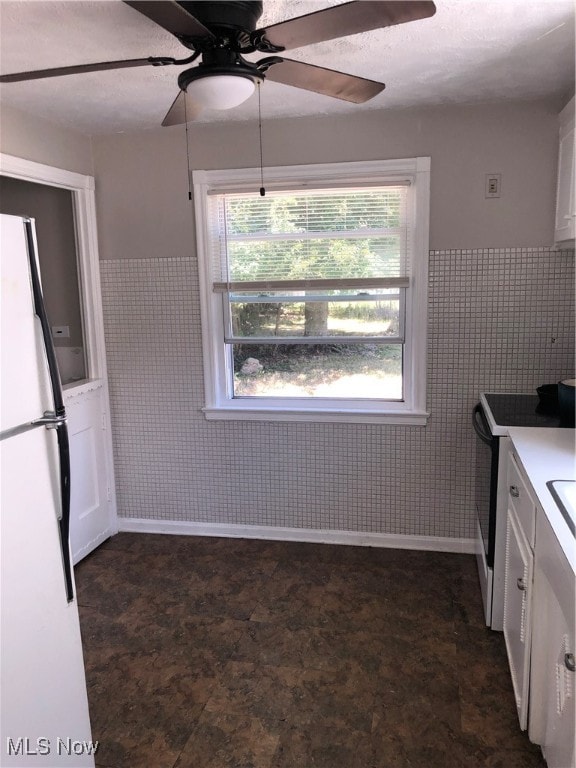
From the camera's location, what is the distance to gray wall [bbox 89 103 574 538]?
111 inches

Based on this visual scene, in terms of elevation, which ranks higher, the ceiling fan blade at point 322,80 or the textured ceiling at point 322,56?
the textured ceiling at point 322,56

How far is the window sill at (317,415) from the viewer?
3.06 meters

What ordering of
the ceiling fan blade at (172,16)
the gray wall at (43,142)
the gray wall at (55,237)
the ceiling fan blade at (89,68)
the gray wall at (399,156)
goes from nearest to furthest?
the ceiling fan blade at (172,16) → the ceiling fan blade at (89,68) → the gray wall at (43,142) → the gray wall at (399,156) → the gray wall at (55,237)

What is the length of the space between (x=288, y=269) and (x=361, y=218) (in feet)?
1.55

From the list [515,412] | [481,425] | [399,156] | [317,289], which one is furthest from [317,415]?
[399,156]

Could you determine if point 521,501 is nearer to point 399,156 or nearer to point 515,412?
point 515,412

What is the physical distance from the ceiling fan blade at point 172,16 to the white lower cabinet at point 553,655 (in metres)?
1.51

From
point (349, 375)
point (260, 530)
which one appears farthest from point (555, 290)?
point (260, 530)

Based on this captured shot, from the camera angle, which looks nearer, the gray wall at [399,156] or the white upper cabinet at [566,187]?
the white upper cabinet at [566,187]

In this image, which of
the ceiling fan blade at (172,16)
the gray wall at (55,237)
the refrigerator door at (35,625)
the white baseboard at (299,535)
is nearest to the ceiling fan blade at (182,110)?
the ceiling fan blade at (172,16)

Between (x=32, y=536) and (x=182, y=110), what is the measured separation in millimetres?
1444

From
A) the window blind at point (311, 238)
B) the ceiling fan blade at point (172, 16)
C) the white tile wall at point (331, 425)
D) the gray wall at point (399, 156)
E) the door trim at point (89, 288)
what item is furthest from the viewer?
the door trim at point (89, 288)

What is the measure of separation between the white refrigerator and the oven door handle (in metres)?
1.66

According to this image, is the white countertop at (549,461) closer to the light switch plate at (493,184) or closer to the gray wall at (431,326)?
the gray wall at (431,326)
